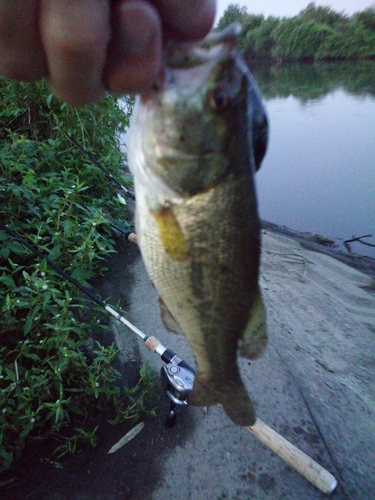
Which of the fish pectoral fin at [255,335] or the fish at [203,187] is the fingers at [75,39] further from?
the fish pectoral fin at [255,335]

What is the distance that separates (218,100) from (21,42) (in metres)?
0.53

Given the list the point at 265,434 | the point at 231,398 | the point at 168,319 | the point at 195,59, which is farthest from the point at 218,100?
the point at 265,434

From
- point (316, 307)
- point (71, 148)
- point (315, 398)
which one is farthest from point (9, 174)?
point (316, 307)

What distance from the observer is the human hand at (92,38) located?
70 cm

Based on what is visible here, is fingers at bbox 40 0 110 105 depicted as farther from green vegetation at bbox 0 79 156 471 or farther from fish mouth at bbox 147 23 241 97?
green vegetation at bbox 0 79 156 471

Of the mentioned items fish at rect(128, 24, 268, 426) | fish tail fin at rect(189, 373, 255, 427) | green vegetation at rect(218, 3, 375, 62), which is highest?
green vegetation at rect(218, 3, 375, 62)

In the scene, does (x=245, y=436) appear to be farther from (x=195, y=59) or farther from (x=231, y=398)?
(x=195, y=59)

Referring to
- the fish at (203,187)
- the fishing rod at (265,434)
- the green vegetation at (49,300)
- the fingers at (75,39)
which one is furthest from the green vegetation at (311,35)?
the fingers at (75,39)

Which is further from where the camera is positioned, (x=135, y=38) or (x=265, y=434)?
(x=265, y=434)

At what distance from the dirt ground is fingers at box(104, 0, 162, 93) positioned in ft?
8.37

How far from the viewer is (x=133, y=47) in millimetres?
793

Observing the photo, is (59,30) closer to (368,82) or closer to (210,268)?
(210,268)

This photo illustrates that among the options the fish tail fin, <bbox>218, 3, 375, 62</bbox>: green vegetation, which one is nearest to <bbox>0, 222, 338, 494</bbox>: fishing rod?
the fish tail fin

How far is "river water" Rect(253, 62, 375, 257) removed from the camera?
34.6ft
